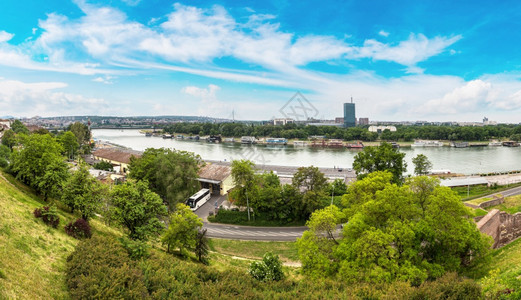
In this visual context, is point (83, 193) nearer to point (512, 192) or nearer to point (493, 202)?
point (493, 202)

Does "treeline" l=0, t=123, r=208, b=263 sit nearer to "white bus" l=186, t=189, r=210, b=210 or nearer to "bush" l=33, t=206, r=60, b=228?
"bush" l=33, t=206, r=60, b=228

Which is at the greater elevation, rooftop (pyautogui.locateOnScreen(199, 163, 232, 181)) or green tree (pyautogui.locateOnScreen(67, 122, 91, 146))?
green tree (pyautogui.locateOnScreen(67, 122, 91, 146))

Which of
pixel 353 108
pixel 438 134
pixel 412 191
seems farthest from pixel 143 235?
pixel 353 108

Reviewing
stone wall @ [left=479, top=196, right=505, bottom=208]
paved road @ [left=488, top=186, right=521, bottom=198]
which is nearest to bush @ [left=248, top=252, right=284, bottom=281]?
stone wall @ [left=479, top=196, right=505, bottom=208]

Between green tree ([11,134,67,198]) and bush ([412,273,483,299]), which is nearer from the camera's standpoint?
bush ([412,273,483,299])

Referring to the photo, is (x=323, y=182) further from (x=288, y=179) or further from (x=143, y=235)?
(x=143, y=235)

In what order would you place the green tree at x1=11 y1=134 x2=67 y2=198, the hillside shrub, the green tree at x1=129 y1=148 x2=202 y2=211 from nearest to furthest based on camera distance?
the hillside shrub
the green tree at x1=11 y1=134 x2=67 y2=198
the green tree at x1=129 y1=148 x2=202 y2=211
